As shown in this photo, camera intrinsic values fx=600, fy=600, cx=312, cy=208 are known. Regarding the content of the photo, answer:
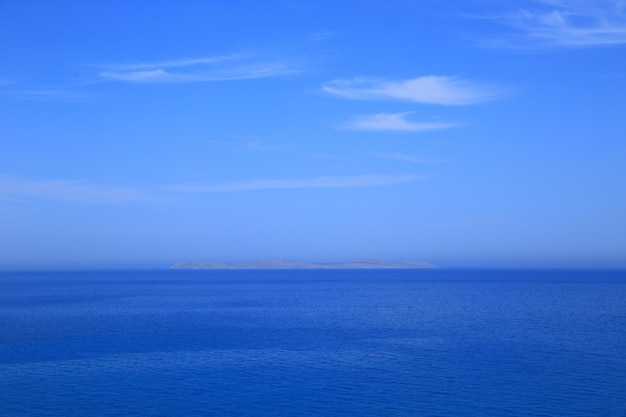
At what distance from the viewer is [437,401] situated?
2609 cm

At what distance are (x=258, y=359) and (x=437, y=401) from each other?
12636mm

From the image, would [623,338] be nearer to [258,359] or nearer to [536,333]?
[536,333]

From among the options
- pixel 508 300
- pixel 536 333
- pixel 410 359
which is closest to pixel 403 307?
pixel 508 300

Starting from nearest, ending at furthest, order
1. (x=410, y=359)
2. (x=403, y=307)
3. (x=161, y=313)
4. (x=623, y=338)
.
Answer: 1. (x=410, y=359)
2. (x=623, y=338)
3. (x=161, y=313)
4. (x=403, y=307)

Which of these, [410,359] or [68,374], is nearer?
[68,374]

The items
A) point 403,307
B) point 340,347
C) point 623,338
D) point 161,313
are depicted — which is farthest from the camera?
point 403,307

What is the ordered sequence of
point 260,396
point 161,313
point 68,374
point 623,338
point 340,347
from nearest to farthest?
point 260,396
point 68,374
point 340,347
point 623,338
point 161,313

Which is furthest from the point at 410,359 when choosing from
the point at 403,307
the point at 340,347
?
the point at 403,307

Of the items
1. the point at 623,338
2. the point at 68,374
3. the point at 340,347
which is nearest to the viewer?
the point at 68,374

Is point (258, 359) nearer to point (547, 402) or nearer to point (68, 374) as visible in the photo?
point (68, 374)

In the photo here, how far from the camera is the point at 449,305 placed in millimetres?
70312

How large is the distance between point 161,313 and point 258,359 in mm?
30764

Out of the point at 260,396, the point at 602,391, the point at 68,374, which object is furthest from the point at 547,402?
the point at 68,374

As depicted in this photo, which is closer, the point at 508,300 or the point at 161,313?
the point at 161,313
